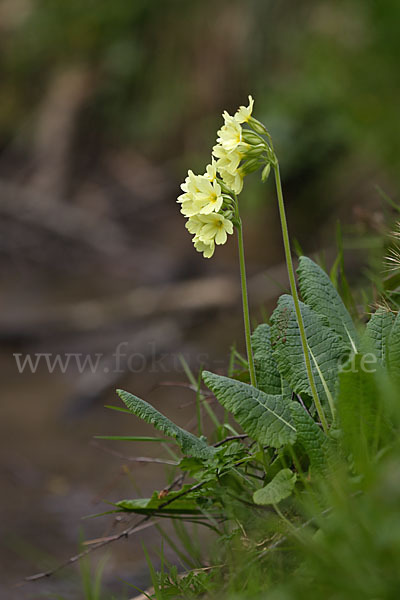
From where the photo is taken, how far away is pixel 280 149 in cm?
774

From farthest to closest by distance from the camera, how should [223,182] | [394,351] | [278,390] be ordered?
[278,390], [223,182], [394,351]

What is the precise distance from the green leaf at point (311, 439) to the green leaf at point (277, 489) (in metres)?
0.05

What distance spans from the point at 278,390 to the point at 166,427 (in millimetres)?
354

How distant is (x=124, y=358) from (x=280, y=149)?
131 inches

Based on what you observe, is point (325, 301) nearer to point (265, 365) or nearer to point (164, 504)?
point (265, 365)

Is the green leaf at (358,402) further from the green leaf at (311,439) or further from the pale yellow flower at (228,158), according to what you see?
the pale yellow flower at (228,158)

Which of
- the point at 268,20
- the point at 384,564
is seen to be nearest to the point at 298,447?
the point at 384,564

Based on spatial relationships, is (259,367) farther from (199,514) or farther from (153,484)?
(153,484)

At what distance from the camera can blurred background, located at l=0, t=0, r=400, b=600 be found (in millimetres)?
4543

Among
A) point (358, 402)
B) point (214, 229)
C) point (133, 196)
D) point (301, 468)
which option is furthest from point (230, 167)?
point (133, 196)

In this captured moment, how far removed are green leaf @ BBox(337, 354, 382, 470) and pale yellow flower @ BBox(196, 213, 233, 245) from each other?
389mm

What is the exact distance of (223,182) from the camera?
147 centimetres

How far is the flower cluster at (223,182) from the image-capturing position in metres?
1.40

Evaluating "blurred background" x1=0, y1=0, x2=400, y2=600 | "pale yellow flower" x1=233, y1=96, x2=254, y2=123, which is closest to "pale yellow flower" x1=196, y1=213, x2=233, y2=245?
"pale yellow flower" x1=233, y1=96, x2=254, y2=123
